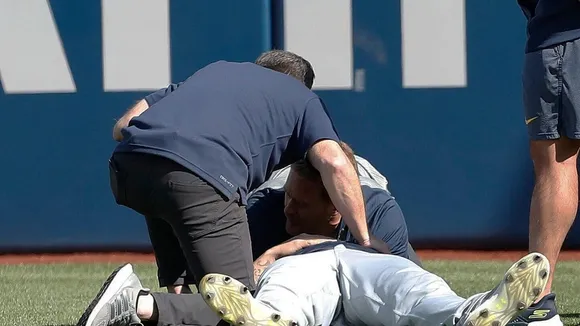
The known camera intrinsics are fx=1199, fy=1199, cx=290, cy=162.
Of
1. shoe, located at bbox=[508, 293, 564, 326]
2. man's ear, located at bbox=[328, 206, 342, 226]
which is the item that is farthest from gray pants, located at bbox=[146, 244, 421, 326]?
shoe, located at bbox=[508, 293, 564, 326]

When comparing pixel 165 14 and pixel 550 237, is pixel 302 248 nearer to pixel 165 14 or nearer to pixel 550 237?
pixel 550 237

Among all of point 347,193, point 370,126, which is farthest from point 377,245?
point 370,126

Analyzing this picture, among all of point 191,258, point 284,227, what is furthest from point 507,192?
point 191,258

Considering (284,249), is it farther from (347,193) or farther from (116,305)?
(116,305)

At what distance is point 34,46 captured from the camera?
23.4 ft

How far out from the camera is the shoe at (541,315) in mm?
3586

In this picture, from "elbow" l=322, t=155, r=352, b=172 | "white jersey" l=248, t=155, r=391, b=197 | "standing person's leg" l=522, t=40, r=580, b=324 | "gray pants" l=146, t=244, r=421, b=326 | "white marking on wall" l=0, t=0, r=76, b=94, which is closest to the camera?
"gray pants" l=146, t=244, r=421, b=326

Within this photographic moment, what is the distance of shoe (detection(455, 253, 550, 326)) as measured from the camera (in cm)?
304

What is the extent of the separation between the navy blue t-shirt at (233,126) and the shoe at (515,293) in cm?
95

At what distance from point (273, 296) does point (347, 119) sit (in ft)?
12.3

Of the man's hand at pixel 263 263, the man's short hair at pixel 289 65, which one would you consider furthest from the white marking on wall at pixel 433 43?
the man's hand at pixel 263 263

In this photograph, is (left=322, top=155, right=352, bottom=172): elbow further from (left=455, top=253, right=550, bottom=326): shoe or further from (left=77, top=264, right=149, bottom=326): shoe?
(left=455, top=253, right=550, bottom=326): shoe

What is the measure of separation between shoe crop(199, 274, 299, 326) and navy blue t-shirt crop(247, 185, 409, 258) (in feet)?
3.38

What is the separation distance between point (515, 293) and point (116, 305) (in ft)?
3.63
